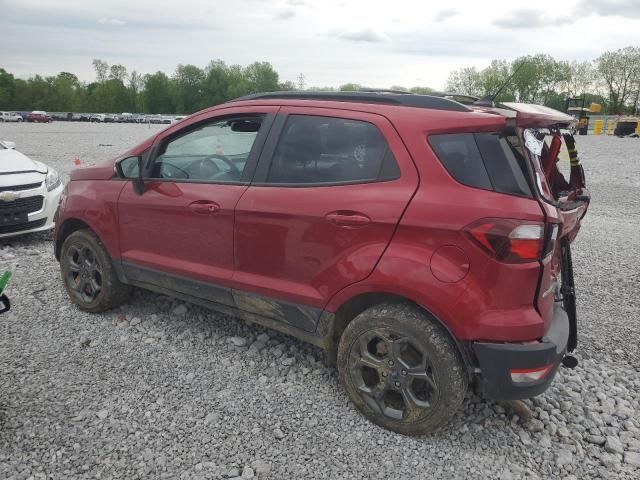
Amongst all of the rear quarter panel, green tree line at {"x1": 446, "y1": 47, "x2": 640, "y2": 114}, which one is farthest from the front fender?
green tree line at {"x1": 446, "y1": 47, "x2": 640, "y2": 114}

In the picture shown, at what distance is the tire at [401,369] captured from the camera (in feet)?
8.54

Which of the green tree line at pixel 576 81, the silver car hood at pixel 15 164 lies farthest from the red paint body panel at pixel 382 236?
the green tree line at pixel 576 81

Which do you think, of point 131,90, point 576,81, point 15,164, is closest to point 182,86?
point 131,90

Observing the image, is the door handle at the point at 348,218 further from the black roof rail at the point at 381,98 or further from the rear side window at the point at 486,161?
the black roof rail at the point at 381,98

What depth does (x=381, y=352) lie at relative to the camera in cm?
286

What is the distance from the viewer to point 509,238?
2381 millimetres

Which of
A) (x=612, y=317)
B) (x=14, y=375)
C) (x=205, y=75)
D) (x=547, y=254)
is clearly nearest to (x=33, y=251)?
(x=14, y=375)

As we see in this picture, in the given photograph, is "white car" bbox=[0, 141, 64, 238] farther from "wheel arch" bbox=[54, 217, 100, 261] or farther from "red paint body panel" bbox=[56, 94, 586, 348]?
"red paint body panel" bbox=[56, 94, 586, 348]

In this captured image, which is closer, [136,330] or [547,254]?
[547,254]

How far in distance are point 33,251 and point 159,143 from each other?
3277 millimetres

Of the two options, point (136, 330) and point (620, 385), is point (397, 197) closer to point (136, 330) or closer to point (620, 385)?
point (620, 385)

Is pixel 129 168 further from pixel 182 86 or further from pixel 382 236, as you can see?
pixel 182 86

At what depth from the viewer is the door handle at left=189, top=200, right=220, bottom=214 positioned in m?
3.29

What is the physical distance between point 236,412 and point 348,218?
130 cm
